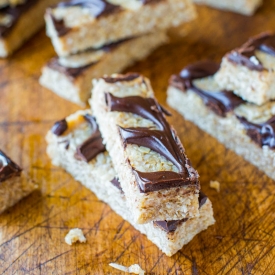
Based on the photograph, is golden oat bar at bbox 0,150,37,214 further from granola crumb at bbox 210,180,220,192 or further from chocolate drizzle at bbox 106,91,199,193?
granola crumb at bbox 210,180,220,192

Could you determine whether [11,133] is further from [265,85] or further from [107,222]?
[265,85]

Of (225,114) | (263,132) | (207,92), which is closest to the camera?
(263,132)

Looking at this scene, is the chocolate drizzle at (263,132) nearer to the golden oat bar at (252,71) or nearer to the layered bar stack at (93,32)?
the golden oat bar at (252,71)

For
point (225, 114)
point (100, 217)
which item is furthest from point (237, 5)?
point (100, 217)

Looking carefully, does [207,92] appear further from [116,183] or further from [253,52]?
[116,183]

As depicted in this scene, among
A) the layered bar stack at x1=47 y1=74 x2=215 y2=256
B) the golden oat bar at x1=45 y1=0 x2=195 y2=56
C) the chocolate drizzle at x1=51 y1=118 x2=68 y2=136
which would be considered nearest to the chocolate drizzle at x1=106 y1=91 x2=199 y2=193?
the layered bar stack at x1=47 y1=74 x2=215 y2=256
